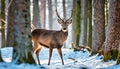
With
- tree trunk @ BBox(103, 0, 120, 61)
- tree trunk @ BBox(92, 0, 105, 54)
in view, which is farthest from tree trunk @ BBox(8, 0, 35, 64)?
tree trunk @ BBox(92, 0, 105, 54)

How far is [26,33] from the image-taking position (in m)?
9.20

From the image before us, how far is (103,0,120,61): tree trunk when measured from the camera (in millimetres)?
11328

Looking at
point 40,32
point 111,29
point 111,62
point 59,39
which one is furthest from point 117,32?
point 40,32

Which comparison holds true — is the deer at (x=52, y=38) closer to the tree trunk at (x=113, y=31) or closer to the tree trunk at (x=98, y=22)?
the tree trunk at (x=113, y=31)

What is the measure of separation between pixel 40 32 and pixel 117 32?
3.20 m

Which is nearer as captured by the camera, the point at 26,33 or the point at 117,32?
the point at 26,33

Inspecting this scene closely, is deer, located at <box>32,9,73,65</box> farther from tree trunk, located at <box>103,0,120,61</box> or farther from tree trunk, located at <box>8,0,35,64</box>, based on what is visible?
tree trunk, located at <box>8,0,35,64</box>

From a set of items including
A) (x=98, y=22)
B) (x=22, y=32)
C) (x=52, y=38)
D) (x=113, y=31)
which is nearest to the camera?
(x=22, y=32)

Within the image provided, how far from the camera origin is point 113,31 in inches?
450

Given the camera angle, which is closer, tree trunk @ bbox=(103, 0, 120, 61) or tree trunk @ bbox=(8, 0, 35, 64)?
tree trunk @ bbox=(8, 0, 35, 64)

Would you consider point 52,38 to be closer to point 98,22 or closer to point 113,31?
point 113,31

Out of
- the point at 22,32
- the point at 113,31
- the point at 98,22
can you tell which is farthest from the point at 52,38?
the point at 22,32

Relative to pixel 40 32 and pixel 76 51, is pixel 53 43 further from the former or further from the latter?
pixel 76 51

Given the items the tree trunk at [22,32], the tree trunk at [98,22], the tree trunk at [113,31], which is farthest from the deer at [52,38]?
the tree trunk at [22,32]
